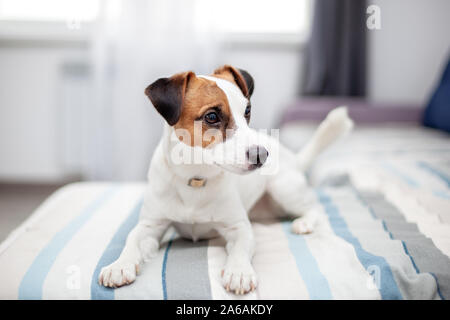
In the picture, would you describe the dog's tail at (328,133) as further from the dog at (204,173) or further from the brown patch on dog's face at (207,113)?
the brown patch on dog's face at (207,113)

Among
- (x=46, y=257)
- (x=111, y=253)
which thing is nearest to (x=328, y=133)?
(x=111, y=253)

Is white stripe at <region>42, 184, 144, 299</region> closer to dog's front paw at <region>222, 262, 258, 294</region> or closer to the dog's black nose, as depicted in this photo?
dog's front paw at <region>222, 262, 258, 294</region>

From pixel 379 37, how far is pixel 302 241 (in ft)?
8.44

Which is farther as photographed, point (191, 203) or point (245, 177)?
point (245, 177)

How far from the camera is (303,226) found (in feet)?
4.22

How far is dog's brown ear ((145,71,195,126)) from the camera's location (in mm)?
1046

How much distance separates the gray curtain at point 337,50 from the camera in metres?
2.98

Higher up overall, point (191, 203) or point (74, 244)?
point (191, 203)

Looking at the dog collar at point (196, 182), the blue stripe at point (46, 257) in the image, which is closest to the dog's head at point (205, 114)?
the dog collar at point (196, 182)

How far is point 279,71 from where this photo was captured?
10.7ft

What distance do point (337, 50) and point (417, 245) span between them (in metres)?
2.26
